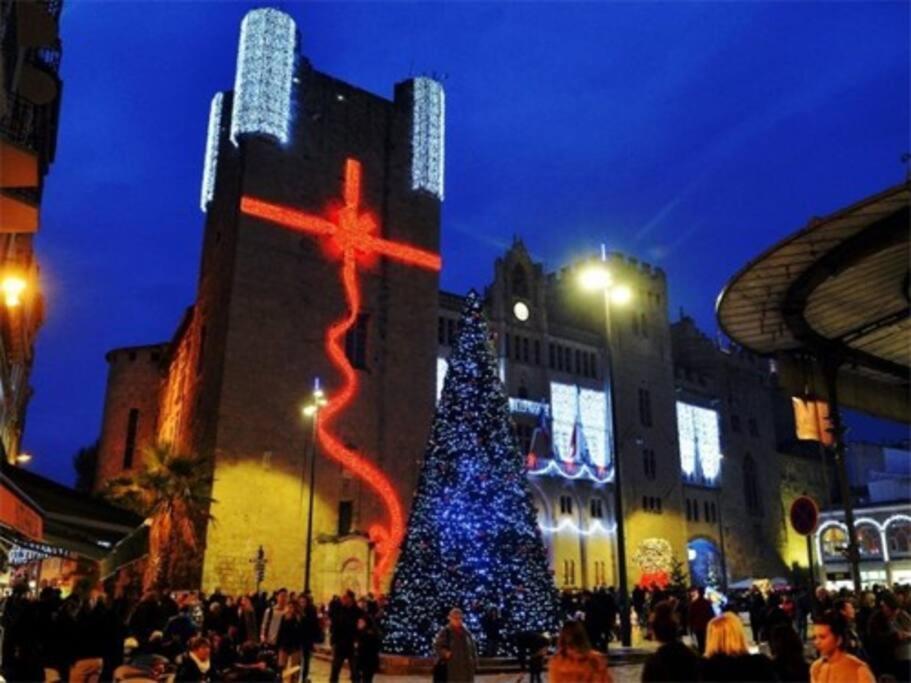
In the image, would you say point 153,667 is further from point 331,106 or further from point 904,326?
point 331,106

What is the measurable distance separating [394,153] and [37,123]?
826 inches

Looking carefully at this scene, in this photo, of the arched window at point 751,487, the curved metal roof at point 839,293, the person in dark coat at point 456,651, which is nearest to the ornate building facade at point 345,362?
the arched window at point 751,487

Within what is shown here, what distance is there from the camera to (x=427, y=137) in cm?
3950

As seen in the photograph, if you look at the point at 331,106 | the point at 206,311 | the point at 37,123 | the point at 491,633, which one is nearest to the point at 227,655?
the point at 491,633

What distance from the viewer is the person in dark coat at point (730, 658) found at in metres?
4.23

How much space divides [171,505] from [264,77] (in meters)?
18.6

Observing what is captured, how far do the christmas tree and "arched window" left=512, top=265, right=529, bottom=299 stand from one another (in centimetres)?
3239

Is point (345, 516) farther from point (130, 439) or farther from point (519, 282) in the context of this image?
point (130, 439)

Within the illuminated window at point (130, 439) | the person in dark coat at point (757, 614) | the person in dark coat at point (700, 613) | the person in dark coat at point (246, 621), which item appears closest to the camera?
the person in dark coat at point (246, 621)

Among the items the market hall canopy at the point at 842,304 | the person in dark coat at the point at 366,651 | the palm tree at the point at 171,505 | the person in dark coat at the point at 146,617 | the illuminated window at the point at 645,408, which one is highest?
the illuminated window at the point at 645,408

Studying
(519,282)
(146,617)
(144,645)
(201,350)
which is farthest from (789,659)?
(519,282)

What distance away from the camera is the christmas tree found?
583 inches

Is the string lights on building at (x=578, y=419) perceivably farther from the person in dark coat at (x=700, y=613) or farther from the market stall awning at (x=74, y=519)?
the market stall awning at (x=74, y=519)

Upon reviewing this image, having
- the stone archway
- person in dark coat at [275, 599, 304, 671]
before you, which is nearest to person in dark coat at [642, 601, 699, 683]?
person in dark coat at [275, 599, 304, 671]
